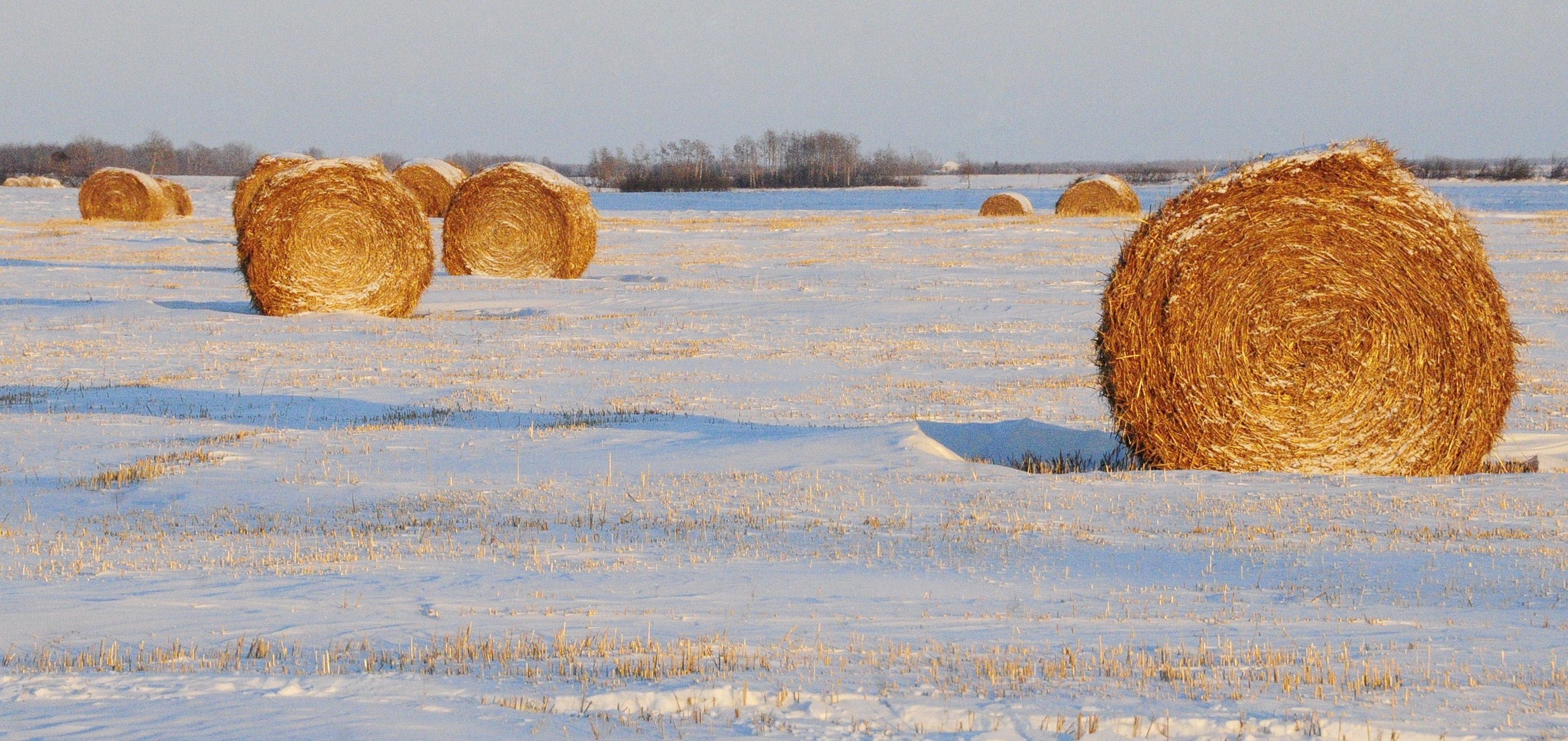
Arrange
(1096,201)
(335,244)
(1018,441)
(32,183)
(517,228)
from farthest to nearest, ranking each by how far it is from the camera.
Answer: (32,183), (1096,201), (517,228), (335,244), (1018,441)

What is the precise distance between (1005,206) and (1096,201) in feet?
12.7

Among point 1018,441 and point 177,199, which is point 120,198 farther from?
point 1018,441

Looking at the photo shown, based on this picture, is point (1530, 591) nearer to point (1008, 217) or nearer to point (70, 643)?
point (70, 643)

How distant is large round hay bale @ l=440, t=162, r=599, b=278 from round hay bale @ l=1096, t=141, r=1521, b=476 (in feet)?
59.7

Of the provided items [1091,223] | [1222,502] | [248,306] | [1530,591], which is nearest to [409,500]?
[1222,502]

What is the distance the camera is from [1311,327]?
1016 centimetres

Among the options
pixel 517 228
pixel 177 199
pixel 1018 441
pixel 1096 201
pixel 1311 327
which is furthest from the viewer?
pixel 177 199

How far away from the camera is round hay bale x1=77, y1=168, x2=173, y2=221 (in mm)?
48156

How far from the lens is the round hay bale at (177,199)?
52719mm

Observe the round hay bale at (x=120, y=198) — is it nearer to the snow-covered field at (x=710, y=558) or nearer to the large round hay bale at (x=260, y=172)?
the large round hay bale at (x=260, y=172)

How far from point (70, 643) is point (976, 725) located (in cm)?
333

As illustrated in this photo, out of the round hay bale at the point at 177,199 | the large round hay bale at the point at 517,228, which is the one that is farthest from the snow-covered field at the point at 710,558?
the round hay bale at the point at 177,199

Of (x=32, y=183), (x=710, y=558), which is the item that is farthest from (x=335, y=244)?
(x=32, y=183)

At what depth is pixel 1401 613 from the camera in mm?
6355
